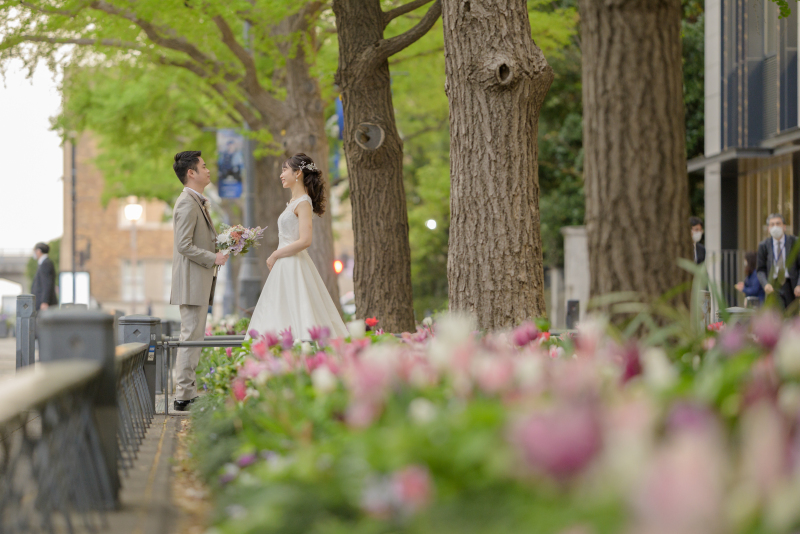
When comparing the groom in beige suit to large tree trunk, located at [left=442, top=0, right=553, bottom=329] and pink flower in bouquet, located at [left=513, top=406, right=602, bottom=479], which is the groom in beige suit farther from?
pink flower in bouquet, located at [left=513, top=406, right=602, bottom=479]

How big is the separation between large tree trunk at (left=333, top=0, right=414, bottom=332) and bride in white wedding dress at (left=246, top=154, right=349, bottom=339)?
3.39ft

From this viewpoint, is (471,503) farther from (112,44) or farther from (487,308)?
(112,44)

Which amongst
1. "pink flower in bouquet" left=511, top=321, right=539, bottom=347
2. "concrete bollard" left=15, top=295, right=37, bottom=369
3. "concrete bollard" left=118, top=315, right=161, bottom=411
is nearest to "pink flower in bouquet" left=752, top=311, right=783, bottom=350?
"pink flower in bouquet" left=511, top=321, right=539, bottom=347

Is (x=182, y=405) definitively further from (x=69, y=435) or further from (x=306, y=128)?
(x=306, y=128)

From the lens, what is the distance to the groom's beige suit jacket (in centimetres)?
830

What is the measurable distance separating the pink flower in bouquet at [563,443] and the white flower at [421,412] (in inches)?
23.9

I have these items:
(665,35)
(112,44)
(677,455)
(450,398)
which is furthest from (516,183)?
(112,44)

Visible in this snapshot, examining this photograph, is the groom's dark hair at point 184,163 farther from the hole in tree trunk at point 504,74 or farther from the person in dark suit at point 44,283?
the person in dark suit at point 44,283

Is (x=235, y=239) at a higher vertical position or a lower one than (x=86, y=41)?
lower

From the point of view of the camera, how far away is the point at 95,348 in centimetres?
425

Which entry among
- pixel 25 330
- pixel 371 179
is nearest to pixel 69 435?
pixel 371 179

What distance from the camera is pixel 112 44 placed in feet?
45.1

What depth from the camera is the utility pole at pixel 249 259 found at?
1783cm

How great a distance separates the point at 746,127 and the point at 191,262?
48.7 ft
